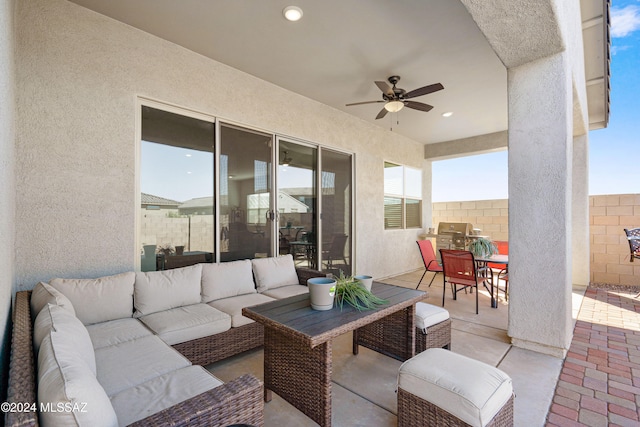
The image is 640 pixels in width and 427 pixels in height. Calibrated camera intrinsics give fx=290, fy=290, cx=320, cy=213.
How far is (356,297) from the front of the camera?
1.97m

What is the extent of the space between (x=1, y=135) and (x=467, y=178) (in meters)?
9.35

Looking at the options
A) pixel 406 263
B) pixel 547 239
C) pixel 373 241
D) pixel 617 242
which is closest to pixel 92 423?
pixel 547 239

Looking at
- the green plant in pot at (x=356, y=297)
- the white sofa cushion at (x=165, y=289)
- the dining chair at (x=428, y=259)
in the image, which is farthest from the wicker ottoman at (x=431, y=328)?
the dining chair at (x=428, y=259)

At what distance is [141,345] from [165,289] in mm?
754

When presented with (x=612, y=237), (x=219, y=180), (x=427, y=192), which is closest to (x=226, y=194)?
(x=219, y=180)

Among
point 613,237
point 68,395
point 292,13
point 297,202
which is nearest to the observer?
point 68,395

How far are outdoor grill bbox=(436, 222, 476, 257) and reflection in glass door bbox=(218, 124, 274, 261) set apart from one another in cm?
402

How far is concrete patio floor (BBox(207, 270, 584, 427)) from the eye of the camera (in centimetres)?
183

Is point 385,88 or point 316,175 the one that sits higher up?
point 385,88

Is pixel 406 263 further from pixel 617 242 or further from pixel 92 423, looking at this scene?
pixel 92 423

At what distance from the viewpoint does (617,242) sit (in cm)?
526

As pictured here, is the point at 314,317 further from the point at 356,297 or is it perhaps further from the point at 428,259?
the point at 428,259

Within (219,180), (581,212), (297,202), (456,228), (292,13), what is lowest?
(456,228)

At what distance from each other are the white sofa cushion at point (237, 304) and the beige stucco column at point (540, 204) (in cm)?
252
